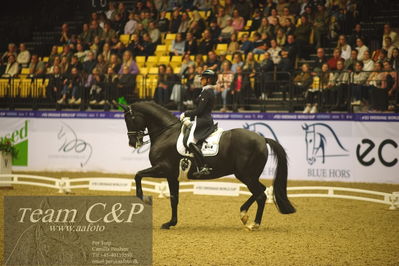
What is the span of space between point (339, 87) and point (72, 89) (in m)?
8.96

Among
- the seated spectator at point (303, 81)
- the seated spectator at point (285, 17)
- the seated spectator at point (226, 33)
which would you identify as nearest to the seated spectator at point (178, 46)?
the seated spectator at point (226, 33)

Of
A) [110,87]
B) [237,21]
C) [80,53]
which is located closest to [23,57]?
[80,53]

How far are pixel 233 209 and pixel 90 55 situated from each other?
10.9 metres

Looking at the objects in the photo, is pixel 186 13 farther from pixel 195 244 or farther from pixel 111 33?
pixel 195 244

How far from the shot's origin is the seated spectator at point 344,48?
18875mm

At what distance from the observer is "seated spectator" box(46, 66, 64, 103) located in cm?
2148

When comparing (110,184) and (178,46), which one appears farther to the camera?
(178,46)

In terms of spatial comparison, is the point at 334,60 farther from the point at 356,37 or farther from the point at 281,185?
the point at 281,185

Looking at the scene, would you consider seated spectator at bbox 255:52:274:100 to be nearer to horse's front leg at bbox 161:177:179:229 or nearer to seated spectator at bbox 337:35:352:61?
seated spectator at bbox 337:35:352:61

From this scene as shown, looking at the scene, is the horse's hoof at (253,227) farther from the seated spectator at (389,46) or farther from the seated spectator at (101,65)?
the seated spectator at (101,65)

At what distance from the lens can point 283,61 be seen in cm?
1908

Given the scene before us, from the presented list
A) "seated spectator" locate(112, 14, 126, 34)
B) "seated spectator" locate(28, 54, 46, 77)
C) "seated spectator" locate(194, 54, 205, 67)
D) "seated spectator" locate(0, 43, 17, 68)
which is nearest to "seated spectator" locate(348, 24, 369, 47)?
"seated spectator" locate(194, 54, 205, 67)

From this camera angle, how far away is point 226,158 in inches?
449

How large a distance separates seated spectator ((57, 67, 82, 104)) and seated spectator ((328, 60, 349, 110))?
8.31 meters
